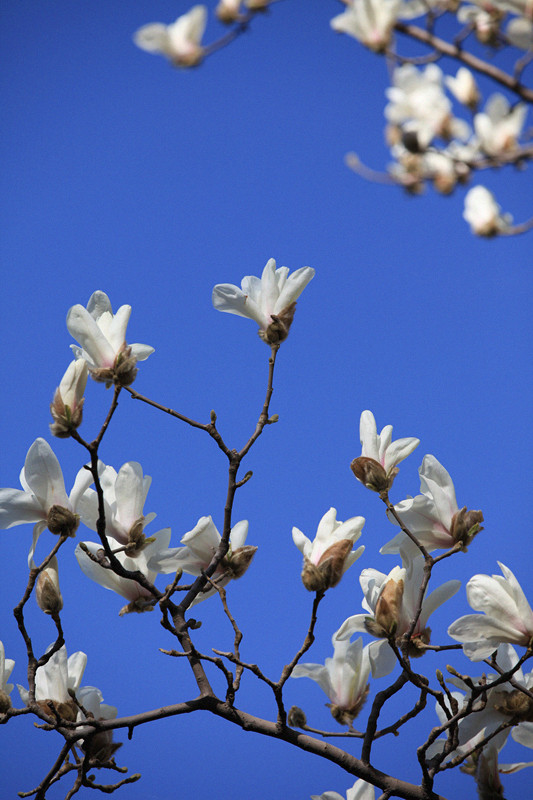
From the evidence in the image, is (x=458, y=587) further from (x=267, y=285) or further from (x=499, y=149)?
(x=499, y=149)

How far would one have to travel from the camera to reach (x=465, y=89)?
1.94 meters

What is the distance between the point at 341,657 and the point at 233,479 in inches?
10.4

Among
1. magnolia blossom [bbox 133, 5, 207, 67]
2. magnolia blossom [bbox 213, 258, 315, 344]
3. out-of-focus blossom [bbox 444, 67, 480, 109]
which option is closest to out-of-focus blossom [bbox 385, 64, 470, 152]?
out-of-focus blossom [bbox 444, 67, 480, 109]

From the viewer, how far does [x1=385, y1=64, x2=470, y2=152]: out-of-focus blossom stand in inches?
84.0

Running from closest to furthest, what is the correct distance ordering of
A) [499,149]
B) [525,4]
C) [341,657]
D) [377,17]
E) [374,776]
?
[374,776]
[341,657]
[525,4]
[377,17]
[499,149]

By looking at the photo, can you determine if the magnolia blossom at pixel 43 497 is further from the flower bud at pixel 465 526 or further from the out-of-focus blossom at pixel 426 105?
the out-of-focus blossom at pixel 426 105

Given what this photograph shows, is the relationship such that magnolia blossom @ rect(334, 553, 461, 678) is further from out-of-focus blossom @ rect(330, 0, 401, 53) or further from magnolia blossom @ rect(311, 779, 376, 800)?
out-of-focus blossom @ rect(330, 0, 401, 53)

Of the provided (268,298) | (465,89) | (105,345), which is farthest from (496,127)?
(105,345)

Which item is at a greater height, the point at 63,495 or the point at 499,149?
the point at 499,149

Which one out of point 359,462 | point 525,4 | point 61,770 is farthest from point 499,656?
point 525,4

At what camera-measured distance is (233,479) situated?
2.21ft

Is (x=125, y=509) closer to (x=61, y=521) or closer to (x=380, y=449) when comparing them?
(x=61, y=521)

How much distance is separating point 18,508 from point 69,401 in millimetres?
119

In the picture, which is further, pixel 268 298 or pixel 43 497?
pixel 268 298
